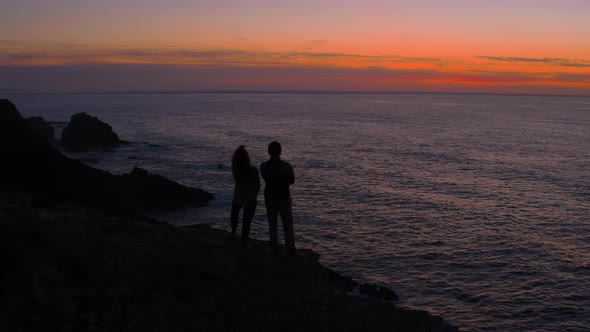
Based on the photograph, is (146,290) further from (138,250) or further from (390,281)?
(390,281)

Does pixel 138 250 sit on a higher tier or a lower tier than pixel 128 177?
higher

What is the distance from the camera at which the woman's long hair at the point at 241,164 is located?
13703mm

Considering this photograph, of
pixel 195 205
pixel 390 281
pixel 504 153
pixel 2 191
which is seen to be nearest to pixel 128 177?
pixel 195 205

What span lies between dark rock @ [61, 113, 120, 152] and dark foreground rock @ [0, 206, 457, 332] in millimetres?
73410

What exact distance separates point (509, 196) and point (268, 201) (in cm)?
3970

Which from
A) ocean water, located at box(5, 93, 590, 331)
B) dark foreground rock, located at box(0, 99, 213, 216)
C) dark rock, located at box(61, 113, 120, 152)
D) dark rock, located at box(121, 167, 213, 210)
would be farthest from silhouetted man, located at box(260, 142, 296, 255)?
dark rock, located at box(61, 113, 120, 152)

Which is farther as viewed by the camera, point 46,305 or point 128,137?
point 128,137

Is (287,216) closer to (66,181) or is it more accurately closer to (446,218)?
(66,181)

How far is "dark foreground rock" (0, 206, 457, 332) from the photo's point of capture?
35.6ft

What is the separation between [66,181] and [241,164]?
24.3m

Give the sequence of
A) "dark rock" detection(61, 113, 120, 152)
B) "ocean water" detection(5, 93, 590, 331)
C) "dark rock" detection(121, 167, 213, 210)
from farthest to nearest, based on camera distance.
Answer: "dark rock" detection(61, 113, 120, 152) < "dark rock" detection(121, 167, 213, 210) < "ocean water" detection(5, 93, 590, 331)

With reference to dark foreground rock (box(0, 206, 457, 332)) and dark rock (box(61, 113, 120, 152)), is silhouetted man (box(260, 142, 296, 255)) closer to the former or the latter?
dark foreground rock (box(0, 206, 457, 332))

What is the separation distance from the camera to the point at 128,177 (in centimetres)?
4247

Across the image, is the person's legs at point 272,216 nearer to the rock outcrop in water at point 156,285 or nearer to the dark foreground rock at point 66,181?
the rock outcrop in water at point 156,285
